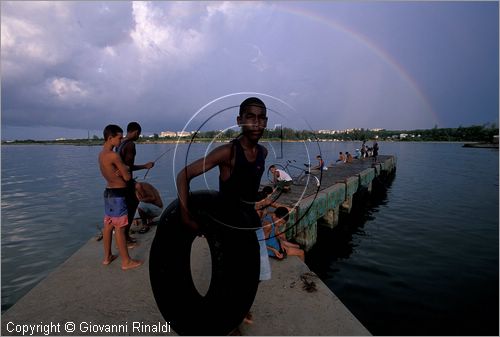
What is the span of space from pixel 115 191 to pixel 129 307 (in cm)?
227

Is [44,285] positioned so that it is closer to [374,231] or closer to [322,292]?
[322,292]

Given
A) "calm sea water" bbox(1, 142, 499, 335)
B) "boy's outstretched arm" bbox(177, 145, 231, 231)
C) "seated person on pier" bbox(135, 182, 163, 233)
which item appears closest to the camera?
"boy's outstretched arm" bbox(177, 145, 231, 231)

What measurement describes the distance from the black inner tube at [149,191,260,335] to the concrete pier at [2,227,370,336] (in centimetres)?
50

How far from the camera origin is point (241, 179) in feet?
10.5

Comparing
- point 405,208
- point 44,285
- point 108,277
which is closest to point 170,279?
point 108,277

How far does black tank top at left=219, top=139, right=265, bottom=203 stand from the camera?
3.13 meters

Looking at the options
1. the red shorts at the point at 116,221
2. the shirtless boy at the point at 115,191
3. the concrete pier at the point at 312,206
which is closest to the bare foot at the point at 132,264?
the shirtless boy at the point at 115,191

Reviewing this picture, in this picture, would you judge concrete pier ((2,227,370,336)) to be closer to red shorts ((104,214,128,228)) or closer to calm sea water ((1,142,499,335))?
red shorts ((104,214,128,228))

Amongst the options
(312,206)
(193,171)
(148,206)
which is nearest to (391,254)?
(312,206)

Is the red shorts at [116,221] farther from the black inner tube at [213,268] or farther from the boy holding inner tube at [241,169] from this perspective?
the boy holding inner tube at [241,169]

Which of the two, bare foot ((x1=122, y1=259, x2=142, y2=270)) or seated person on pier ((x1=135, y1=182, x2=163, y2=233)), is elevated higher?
seated person on pier ((x1=135, y1=182, x2=163, y2=233))

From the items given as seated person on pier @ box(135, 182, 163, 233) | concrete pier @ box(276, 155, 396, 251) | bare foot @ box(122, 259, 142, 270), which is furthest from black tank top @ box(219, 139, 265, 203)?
seated person on pier @ box(135, 182, 163, 233)

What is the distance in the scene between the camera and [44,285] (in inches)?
182

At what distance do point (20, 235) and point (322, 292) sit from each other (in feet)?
53.5
